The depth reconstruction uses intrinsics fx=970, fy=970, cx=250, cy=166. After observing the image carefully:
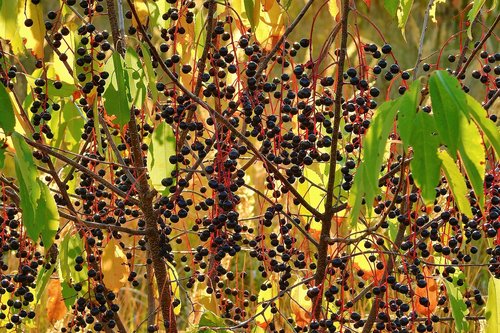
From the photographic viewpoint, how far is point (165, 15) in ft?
7.10

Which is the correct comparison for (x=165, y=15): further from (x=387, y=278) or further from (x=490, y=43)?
(x=490, y=43)

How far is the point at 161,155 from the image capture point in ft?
6.04

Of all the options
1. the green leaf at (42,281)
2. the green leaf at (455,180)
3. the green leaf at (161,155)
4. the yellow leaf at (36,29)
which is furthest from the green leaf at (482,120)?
the green leaf at (42,281)

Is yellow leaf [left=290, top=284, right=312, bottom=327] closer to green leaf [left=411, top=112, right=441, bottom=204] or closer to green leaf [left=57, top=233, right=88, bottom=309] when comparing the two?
green leaf [left=57, top=233, right=88, bottom=309]

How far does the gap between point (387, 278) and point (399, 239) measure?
10.6 inches

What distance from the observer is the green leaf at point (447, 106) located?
48.2 inches

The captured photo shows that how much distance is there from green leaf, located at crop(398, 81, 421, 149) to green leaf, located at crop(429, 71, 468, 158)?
0.03 m

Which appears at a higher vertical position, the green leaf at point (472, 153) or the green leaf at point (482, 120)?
the green leaf at point (482, 120)

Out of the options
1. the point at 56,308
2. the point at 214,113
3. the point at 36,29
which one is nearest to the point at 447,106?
the point at 214,113

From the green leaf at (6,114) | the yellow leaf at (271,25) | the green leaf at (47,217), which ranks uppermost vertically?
the yellow leaf at (271,25)

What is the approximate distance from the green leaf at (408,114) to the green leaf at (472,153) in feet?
0.21

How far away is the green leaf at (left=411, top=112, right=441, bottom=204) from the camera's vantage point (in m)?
1.26

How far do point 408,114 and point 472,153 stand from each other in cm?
10

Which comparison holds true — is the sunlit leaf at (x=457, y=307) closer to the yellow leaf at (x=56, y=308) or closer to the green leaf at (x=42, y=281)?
the green leaf at (x=42, y=281)
